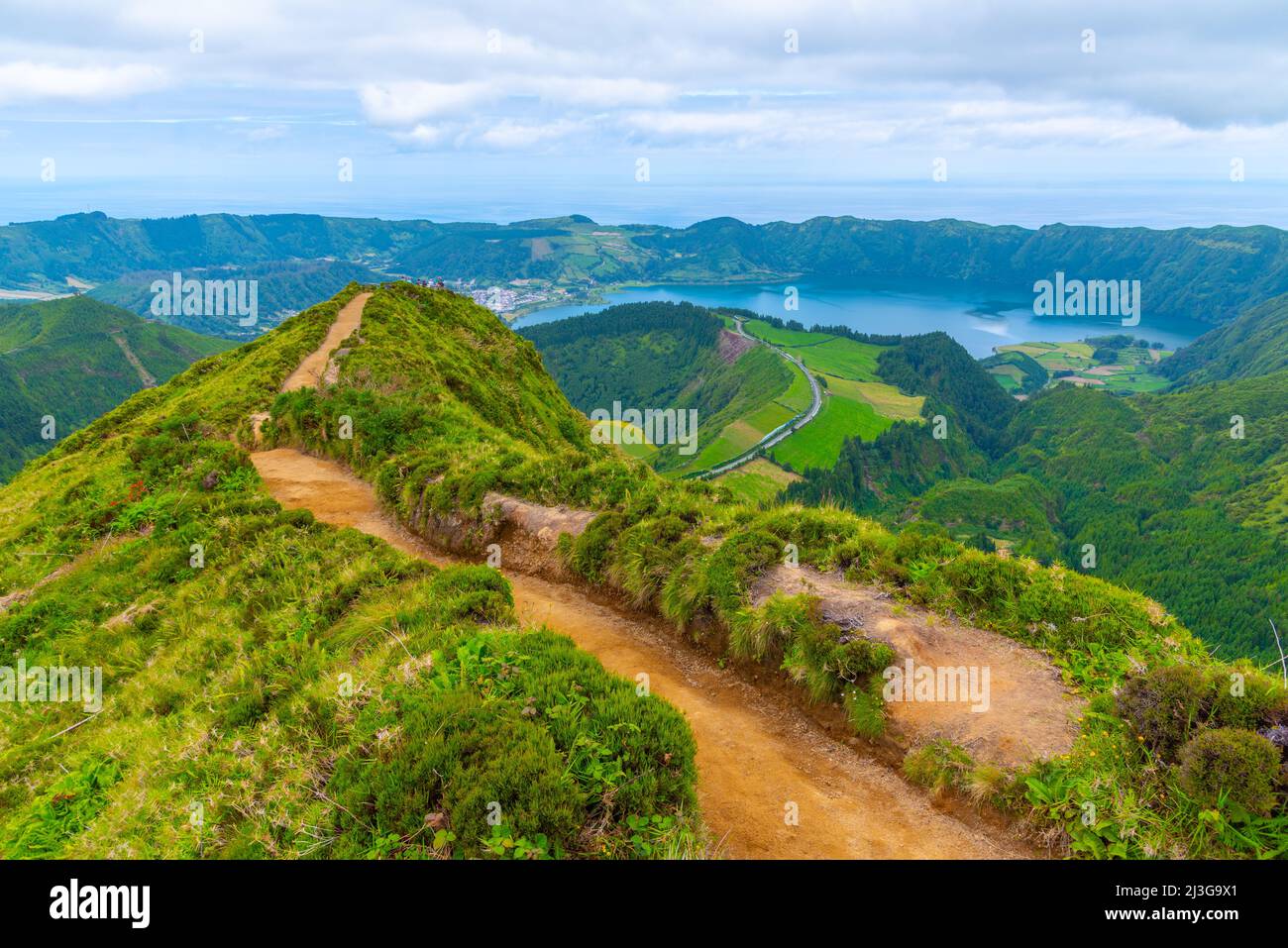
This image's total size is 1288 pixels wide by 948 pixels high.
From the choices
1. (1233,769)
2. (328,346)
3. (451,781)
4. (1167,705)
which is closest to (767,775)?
(451,781)

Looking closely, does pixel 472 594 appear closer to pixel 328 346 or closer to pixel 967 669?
pixel 967 669

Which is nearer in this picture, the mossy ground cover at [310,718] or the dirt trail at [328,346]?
the mossy ground cover at [310,718]

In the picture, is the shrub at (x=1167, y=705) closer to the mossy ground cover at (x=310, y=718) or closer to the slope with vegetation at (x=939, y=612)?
the slope with vegetation at (x=939, y=612)

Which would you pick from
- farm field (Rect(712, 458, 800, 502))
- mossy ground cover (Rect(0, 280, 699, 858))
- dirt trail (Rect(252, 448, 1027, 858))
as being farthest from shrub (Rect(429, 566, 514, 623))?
farm field (Rect(712, 458, 800, 502))

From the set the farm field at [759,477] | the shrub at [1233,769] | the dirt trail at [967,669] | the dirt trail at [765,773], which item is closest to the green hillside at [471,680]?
the shrub at [1233,769]

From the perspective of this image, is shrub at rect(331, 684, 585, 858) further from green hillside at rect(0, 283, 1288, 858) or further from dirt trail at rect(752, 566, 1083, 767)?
dirt trail at rect(752, 566, 1083, 767)
